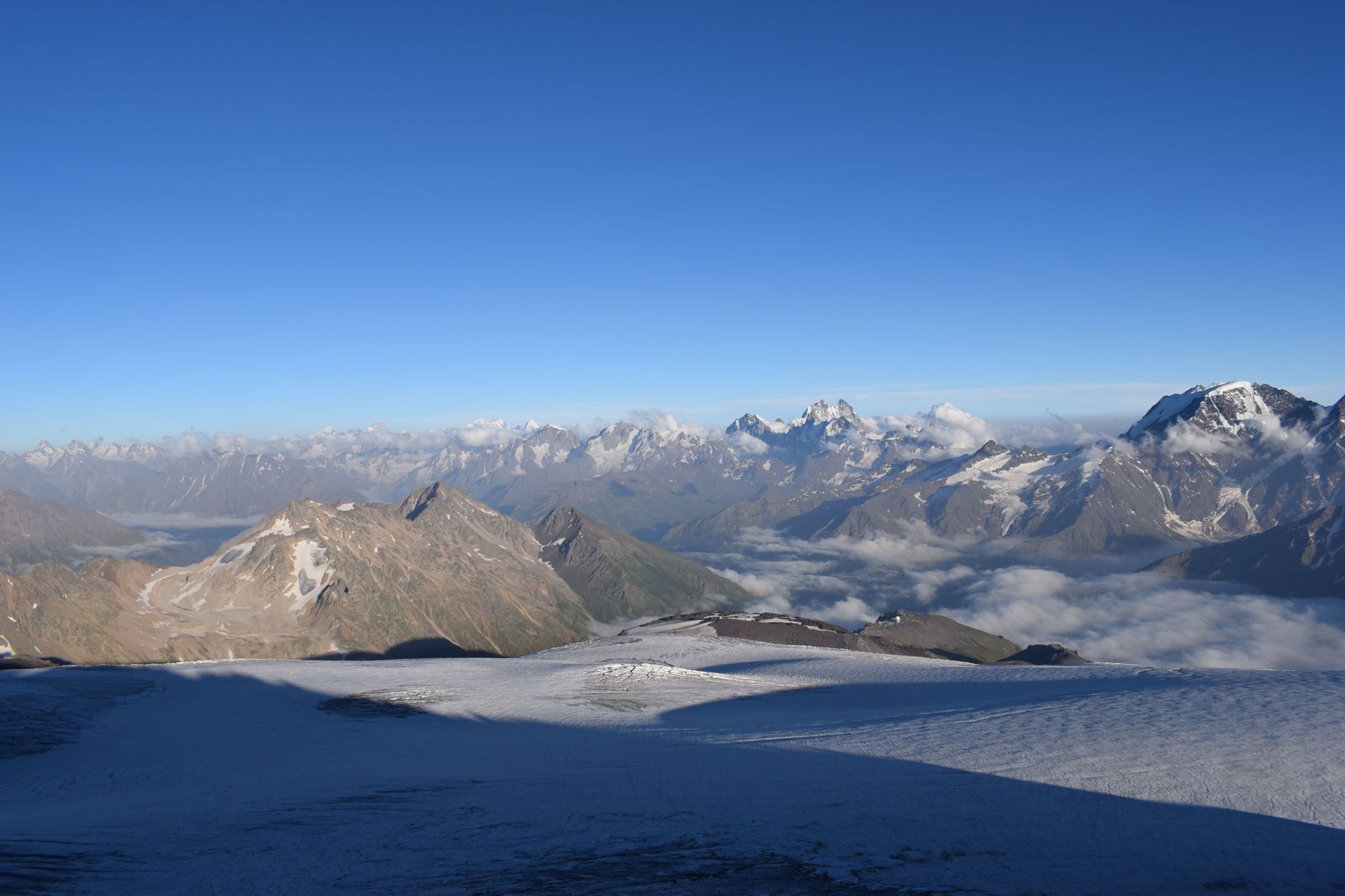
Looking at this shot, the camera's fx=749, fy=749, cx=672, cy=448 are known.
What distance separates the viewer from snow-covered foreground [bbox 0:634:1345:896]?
13.1m

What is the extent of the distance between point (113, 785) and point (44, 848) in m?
9.74

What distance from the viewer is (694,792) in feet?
62.3

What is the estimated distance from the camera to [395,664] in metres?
56.1

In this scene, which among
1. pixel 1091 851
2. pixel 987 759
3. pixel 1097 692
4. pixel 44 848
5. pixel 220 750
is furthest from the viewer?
pixel 1097 692

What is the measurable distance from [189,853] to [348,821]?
10.9 feet

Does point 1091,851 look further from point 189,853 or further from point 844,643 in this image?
point 844,643

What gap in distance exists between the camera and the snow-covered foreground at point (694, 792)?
13.1 metres

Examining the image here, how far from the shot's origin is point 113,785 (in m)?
23.0

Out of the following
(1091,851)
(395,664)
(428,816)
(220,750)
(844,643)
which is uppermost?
(1091,851)

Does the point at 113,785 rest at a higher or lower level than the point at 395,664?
higher

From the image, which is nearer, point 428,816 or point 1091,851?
point 1091,851

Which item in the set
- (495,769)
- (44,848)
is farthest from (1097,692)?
(44,848)

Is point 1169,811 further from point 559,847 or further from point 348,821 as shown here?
point 348,821

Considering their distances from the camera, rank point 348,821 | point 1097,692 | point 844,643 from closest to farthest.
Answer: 1. point 348,821
2. point 1097,692
3. point 844,643
